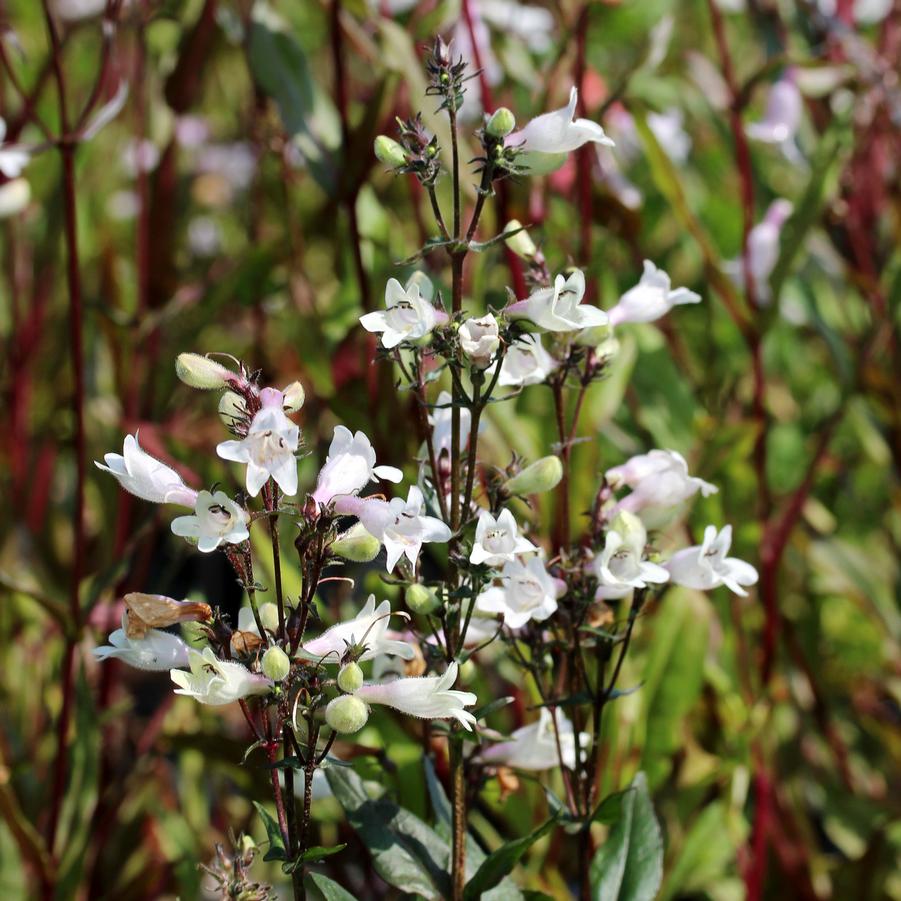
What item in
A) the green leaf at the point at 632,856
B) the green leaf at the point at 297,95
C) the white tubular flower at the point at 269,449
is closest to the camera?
the white tubular flower at the point at 269,449

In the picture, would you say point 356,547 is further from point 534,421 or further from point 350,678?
point 534,421

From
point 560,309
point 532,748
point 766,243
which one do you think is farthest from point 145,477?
point 766,243

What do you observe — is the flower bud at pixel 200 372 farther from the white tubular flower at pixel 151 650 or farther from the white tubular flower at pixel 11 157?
the white tubular flower at pixel 11 157

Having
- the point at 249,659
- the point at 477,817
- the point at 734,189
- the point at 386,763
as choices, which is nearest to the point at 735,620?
the point at 477,817

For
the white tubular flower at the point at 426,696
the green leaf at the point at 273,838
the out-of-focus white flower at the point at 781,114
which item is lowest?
the green leaf at the point at 273,838

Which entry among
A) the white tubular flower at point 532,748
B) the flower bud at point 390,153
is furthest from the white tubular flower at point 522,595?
the flower bud at point 390,153

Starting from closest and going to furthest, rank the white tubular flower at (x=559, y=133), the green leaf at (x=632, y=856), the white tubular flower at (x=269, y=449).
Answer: the white tubular flower at (x=269, y=449), the white tubular flower at (x=559, y=133), the green leaf at (x=632, y=856)

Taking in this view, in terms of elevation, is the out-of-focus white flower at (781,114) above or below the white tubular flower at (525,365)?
above
